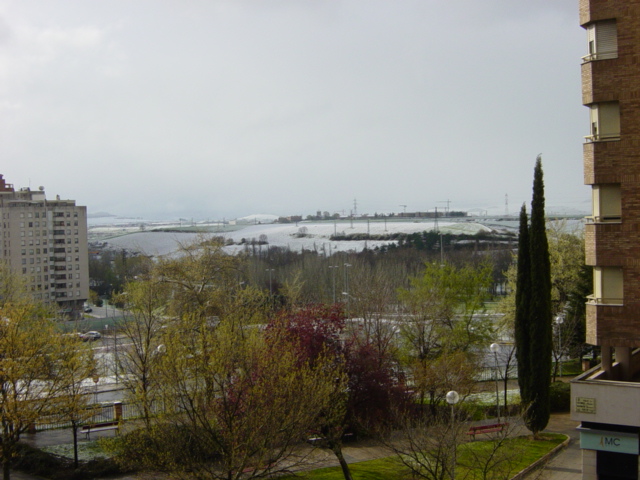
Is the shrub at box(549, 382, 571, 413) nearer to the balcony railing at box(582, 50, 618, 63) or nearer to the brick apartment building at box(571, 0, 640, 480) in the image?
the brick apartment building at box(571, 0, 640, 480)

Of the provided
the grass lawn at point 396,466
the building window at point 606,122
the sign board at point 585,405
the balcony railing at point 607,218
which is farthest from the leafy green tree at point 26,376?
the building window at point 606,122

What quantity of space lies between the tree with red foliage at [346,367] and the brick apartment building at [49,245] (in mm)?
58542

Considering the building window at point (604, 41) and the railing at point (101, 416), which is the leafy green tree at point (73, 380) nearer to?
the railing at point (101, 416)

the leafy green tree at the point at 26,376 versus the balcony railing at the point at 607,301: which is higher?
the balcony railing at the point at 607,301

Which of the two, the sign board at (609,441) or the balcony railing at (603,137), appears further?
the balcony railing at (603,137)

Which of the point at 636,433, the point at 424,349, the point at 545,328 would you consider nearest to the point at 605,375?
the point at 636,433

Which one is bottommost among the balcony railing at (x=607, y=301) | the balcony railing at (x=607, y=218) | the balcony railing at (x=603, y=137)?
the balcony railing at (x=607, y=301)

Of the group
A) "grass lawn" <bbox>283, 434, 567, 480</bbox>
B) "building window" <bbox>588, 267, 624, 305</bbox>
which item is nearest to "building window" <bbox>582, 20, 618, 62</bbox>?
"building window" <bbox>588, 267, 624, 305</bbox>

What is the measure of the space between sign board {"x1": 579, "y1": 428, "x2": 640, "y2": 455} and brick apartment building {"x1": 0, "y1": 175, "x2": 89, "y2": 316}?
65.4 metres

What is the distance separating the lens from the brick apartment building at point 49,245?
73.4m

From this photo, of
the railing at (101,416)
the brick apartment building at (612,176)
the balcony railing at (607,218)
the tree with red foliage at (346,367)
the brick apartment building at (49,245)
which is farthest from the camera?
the brick apartment building at (49,245)

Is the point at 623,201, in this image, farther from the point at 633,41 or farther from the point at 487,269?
the point at 487,269

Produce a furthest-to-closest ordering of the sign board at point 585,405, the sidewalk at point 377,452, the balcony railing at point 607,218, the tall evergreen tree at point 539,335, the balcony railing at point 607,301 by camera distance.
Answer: the tall evergreen tree at point 539,335, the sidewalk at point 377,452, the balcony railing at point 607,218, the balcony railing at point 607,301, the sign board at point 585,405

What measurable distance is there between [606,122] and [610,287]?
395 centimetres
